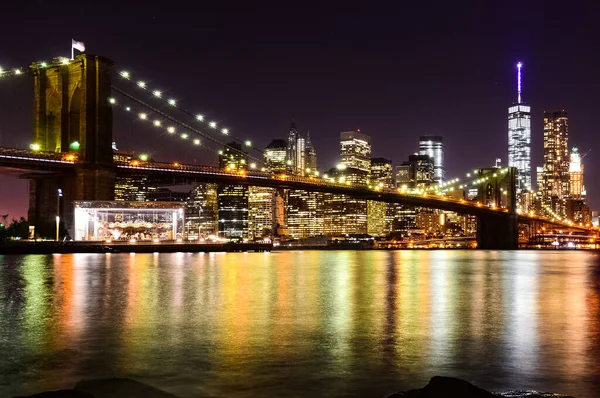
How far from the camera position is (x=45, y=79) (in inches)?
2554

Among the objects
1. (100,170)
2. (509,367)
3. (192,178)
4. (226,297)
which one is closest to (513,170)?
(192,178)

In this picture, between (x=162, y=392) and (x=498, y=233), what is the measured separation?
289 feet

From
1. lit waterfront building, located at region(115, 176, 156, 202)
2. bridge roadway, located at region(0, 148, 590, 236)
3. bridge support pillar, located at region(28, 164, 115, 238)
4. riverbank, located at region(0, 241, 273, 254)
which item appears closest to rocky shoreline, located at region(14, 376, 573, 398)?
bridge roadway, located at region(0, 148, 590, 236)

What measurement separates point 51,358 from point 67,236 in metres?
52.2

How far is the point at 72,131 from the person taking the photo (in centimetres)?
6284

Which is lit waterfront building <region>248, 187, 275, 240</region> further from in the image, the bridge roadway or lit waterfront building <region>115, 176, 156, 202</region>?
the bridge roadway

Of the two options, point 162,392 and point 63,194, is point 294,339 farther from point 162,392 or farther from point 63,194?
point 63,194

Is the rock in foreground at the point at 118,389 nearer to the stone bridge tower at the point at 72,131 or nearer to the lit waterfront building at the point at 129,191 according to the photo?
the stone bridge tower at the point at 72,131

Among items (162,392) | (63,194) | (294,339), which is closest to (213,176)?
(63,194)

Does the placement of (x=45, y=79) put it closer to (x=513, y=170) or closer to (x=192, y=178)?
(x=192, y=178)

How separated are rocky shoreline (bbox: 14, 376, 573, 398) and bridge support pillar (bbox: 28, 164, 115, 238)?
5203 centimetres

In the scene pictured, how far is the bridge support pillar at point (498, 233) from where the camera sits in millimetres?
89375

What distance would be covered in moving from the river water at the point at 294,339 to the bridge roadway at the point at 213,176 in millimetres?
35227

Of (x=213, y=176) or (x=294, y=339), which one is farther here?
(x=213, y=176)
